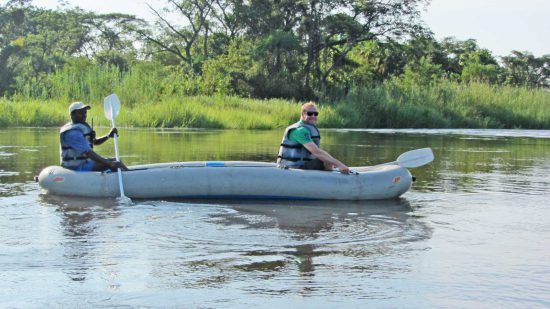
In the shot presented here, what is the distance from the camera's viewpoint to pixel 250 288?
18.3ft

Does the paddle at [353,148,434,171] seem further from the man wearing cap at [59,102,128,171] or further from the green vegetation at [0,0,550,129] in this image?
the green vegetation at [0,0,550,129]

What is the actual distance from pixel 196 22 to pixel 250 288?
42.6 meters

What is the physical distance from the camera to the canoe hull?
950 centimetres

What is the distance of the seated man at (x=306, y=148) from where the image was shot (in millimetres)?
9617

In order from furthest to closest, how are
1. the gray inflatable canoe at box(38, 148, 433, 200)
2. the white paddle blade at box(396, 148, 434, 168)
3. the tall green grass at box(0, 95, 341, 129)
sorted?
1. the tall green grass at box(0, 95, 341, 129)
2. the white paddle blade at box(396, 148, 434, 168)
3. the gray inflatable canoe at box(38, 148, 433, 200)

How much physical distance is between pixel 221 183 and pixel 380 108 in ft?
71.4

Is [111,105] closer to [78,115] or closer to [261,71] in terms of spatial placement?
[78,115]

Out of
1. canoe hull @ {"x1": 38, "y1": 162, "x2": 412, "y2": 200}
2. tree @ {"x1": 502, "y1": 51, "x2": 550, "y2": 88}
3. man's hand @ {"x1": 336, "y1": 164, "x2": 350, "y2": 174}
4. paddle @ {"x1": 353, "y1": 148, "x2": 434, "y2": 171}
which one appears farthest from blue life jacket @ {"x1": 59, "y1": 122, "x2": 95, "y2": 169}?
tree @ {"x1": 502, "y1": 51, "x2": 550, "y2": 88}

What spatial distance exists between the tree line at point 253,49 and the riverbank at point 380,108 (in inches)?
63.3

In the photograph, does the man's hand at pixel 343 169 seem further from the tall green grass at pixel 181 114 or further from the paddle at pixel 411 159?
the tall green grass at pixel 181 114

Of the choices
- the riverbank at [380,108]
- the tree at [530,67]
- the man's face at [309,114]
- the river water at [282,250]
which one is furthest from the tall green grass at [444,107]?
the tree at [530,67]

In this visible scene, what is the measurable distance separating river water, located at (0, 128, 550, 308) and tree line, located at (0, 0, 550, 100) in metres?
20.3

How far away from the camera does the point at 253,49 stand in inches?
1432

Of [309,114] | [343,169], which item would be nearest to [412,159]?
[343,169]
